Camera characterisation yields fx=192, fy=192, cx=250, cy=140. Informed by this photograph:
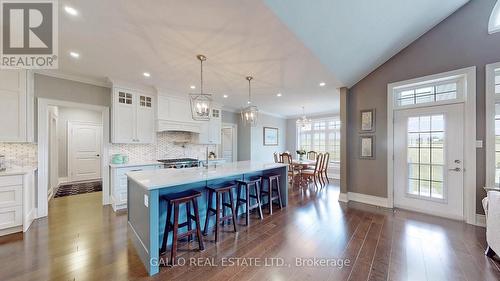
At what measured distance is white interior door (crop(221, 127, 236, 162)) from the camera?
23.0ft

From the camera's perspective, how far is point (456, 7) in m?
3.15

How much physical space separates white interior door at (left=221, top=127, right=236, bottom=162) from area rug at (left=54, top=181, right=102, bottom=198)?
3931 mm

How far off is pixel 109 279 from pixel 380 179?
461 cm

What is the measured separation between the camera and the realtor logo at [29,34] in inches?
78.1

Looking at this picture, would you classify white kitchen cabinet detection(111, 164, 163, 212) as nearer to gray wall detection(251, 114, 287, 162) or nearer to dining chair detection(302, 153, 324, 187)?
gray wall detection(251, 114, 287, 162)

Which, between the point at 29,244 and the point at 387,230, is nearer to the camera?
the point at 29,244

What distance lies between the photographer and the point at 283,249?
2.34 m

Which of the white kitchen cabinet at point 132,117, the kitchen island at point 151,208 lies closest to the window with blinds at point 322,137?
the white kitchen cabinet at point 132,117

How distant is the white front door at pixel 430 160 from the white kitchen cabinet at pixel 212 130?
4.34m

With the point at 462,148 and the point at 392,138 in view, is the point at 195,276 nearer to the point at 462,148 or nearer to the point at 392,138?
the point at 392,138

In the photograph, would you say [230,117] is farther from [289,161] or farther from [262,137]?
[289,161]

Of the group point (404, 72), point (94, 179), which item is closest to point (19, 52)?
point (94, 179)

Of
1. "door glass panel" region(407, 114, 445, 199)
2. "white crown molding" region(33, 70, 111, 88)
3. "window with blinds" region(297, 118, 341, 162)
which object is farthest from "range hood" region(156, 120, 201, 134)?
"door glass panel" region(407, 114, 445, 199)

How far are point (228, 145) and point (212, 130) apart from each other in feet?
6.45
